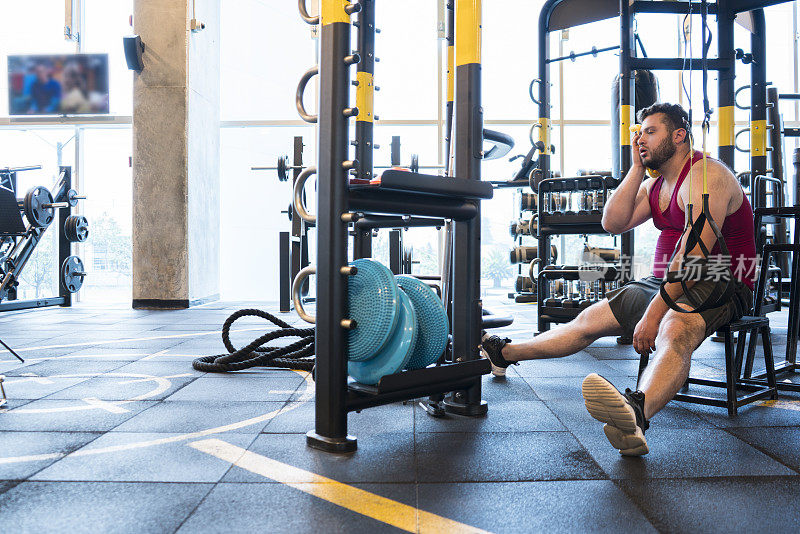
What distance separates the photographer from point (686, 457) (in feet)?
5.66

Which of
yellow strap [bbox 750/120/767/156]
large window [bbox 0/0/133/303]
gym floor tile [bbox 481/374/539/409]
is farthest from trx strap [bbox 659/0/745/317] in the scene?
large window [bbox 0/0/133/303]

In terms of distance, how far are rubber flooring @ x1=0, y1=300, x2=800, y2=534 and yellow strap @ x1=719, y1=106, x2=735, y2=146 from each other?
2249mm

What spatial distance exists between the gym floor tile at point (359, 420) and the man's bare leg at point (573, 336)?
1.67 feet

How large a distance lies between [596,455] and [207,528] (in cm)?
108

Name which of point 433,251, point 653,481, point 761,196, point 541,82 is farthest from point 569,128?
point 653,481

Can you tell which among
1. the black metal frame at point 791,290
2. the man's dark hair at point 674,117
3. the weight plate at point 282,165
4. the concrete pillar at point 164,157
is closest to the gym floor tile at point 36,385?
the man's dark hair at point 674,117

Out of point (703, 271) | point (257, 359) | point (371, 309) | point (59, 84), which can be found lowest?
point (257, 359)

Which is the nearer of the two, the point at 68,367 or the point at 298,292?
the point at 298,292

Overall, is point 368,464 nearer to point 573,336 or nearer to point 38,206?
point 573,336

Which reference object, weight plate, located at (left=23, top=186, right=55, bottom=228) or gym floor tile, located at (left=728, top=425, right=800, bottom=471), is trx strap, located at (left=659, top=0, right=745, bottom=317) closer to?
gym floor tile, located at (left=728, top=425, right=800, bottom=471)

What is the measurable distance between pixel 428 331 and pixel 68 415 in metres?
1.32

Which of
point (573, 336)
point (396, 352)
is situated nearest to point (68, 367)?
point (396, 352)

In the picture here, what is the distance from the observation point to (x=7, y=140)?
793 centimetres

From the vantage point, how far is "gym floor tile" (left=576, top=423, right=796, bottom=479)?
160cm
